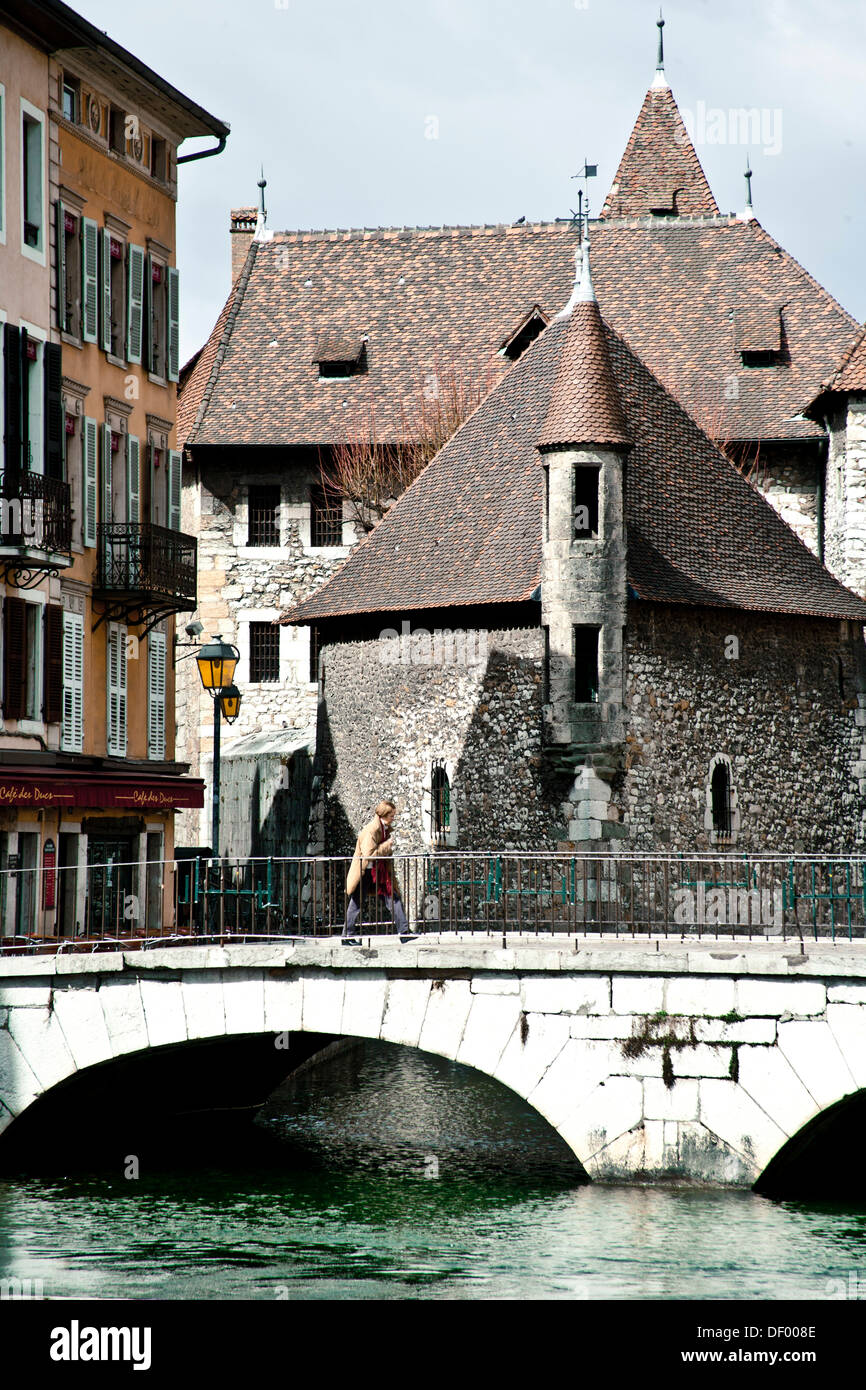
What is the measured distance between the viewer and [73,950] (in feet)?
66.4

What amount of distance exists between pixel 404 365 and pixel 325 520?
3.56 m

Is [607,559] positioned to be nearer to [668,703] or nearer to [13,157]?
[668,703]

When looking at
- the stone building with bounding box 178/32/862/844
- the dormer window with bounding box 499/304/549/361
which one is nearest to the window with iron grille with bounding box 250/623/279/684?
the stone building with bounding box 178/32/862/844

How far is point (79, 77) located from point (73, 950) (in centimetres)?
1228

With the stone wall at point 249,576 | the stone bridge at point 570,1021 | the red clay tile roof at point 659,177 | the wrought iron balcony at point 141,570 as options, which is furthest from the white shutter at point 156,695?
the red clay tile roof at point 659,177

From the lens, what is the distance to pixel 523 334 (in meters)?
39.0

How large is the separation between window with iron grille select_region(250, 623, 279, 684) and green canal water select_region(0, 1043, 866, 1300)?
19.0m

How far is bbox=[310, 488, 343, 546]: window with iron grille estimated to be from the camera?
39.2 m

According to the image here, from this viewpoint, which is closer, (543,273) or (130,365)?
(130,365)

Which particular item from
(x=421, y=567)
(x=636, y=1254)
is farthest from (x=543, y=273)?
(x=636, y=1254)

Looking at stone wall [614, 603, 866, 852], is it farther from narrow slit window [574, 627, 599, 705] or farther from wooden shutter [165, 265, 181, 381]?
wooden shutter [165, 265, 181, 381]

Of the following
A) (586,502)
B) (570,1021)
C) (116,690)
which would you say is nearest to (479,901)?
(570,1021)

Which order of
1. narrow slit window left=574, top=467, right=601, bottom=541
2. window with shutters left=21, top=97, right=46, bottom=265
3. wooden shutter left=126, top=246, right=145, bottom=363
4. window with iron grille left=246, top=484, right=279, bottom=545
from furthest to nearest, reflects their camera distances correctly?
window with iron grille left=246, top=484, right=279, bottom=545 → wooden shutter left=126, top=246, right=145, bottom=363 → narrow slit window left=574, top=467, right=601, bottom=541 → window with shutters left=21, top=97, right=46, bottom=265

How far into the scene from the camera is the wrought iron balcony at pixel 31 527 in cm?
2353
